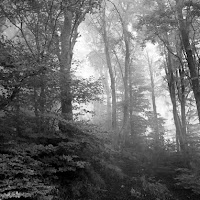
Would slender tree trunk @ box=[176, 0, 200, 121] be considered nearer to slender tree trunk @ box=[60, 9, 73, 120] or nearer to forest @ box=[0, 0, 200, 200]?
forest @ box=[0, 0, 200, 200]

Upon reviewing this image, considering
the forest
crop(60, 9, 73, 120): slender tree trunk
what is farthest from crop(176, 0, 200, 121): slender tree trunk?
crop(60, 9, 73, 120): slender tree trunk

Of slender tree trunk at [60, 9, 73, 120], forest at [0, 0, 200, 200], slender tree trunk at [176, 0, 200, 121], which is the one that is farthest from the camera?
slender tree trunk at [176, 0, 200, 121]

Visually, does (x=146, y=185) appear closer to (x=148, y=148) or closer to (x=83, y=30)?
(x=148, y=148)

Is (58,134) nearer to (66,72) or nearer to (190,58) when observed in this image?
(66,72)

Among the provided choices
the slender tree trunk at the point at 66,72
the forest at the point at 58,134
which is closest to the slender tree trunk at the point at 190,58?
the forest at the point at 58,134

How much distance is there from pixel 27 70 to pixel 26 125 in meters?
1.82

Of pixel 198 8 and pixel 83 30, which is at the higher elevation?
pixel 83 30

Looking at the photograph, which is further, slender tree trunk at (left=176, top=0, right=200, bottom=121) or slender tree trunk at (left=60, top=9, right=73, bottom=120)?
slender tree trunk at (left=176, top=0, right=200, bottom=121)

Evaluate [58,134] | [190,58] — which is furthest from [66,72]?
[190,58]

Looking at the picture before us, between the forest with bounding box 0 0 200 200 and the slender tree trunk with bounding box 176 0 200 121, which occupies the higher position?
the slender tree trunk with bounding box 176 0 200 121

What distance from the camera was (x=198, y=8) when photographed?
712 centimetres

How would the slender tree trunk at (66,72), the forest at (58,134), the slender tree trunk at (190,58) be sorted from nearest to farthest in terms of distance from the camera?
the forest at (58,134) < the slender tree trunk at (66,72) < the slender tree trunk at (190,58)

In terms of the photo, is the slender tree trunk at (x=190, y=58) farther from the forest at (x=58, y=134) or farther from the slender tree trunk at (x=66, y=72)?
the slender tree trunk at (x=66, y=72)

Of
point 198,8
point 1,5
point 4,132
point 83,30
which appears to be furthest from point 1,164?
point 83,30
